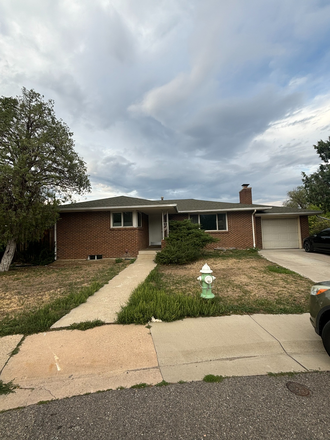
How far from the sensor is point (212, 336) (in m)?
3.46

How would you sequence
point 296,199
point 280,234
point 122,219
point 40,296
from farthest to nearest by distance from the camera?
point 296,199, point 280,234, point 122,219, point 40,296

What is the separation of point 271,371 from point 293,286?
4.14m

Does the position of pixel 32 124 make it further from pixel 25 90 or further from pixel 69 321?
pixel 69 321

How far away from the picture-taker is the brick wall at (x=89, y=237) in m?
12.2

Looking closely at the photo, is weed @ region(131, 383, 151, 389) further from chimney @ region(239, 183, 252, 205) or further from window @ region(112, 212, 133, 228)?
chimney @ region(239, 183, 252, 205)

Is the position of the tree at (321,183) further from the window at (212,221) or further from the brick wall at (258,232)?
the window at (212,221)

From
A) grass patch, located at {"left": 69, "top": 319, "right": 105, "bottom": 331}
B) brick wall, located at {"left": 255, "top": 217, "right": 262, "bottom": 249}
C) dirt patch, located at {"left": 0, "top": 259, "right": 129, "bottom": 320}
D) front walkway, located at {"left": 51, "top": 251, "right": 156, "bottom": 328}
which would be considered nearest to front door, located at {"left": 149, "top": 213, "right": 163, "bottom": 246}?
brick wall, located at {"left": 255, "top": 217, "right": 262, "bottom": 249}

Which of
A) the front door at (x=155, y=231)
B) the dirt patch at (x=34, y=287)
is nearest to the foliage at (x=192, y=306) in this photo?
the dirt patch at (x=34, y=287)

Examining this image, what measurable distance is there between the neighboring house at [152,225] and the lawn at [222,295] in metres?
4.65

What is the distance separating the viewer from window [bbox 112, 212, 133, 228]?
12273mm

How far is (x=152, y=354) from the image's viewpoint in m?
2.99

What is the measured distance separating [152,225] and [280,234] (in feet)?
28.4

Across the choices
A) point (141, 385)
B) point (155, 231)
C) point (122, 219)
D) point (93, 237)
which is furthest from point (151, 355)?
point (155, 231)

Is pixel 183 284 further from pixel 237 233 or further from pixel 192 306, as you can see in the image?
pixel 237 233
